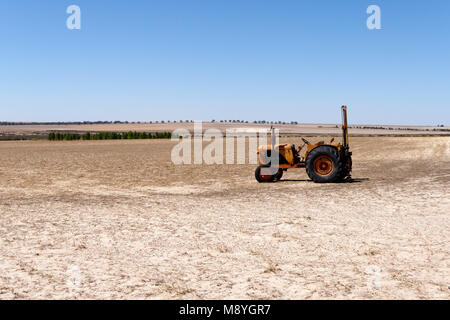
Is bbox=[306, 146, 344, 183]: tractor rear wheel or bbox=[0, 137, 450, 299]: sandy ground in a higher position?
bbox=[306, 146, 344, 183]: tractor rear wheel

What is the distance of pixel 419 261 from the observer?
588 cm

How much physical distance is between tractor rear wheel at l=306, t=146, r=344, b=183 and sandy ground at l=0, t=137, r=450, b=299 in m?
0.66

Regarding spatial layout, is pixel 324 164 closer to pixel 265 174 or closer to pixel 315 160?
pixel 315 160

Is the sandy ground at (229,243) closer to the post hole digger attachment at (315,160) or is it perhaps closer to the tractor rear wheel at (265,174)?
the post hole digger attachment at (315,160)

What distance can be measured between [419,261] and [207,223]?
3829 mm

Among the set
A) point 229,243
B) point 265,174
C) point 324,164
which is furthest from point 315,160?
point 229,243

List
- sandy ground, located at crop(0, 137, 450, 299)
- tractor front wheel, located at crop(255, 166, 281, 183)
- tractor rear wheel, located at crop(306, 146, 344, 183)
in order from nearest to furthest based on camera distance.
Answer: sandy ground, located at crop(0, 137, 450, 299) < tractor rear wheel, located at crop(306, 146, 344, 183) < tractor front wheel, located at crop(255, 166, 281, 183)

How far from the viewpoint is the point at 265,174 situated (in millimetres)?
15094

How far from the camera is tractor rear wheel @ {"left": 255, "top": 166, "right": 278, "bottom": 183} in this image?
49.0 ft

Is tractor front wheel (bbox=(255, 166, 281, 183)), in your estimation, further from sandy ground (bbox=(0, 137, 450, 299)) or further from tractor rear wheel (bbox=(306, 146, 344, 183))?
sandy ground (bbox=(0, 137, 450, 299))

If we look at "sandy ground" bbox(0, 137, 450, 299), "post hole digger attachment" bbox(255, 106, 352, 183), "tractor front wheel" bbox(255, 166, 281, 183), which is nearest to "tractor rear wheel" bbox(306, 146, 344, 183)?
"post hole digger attachment" bbox(255, 106, 352, 183)

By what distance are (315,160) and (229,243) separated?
25.6 ft
